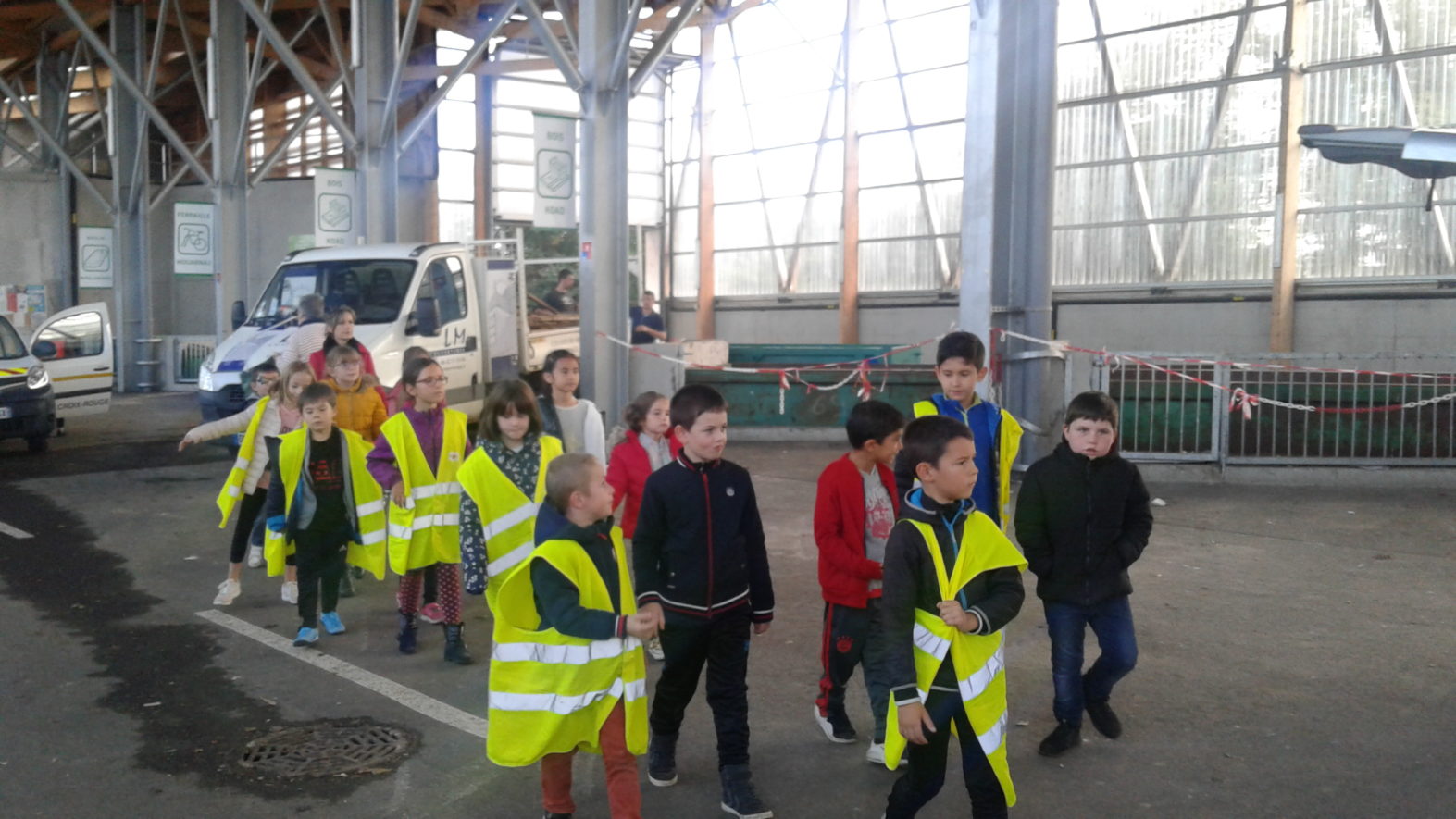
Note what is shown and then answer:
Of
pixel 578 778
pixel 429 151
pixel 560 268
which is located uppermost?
pixel 429 151

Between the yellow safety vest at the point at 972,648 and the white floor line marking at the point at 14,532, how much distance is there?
28.0ft

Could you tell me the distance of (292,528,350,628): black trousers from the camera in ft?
20.5

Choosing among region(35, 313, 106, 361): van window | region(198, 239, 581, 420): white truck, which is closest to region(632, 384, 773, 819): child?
region(198, 239, 581, 420): white truck

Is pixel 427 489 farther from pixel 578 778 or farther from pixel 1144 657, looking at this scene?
pixel 1144 657

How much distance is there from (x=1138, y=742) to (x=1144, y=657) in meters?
1.30

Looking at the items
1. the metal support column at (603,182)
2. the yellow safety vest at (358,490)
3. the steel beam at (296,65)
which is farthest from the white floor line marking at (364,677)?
the steel beam at (296,65)

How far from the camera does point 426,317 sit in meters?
13.4

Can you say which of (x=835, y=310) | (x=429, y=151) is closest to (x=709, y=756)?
(x=835, y=310)

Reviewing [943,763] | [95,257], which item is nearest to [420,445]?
[943,763]

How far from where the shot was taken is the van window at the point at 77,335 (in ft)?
48.9

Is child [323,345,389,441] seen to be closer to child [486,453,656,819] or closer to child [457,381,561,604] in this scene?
child [457,381,561,604]

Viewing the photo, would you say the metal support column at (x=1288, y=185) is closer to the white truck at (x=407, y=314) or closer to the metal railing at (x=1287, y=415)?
the metal railing at (x=1287, y=415)

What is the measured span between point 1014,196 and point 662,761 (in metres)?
8.32

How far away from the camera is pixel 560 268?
57.1 ft
